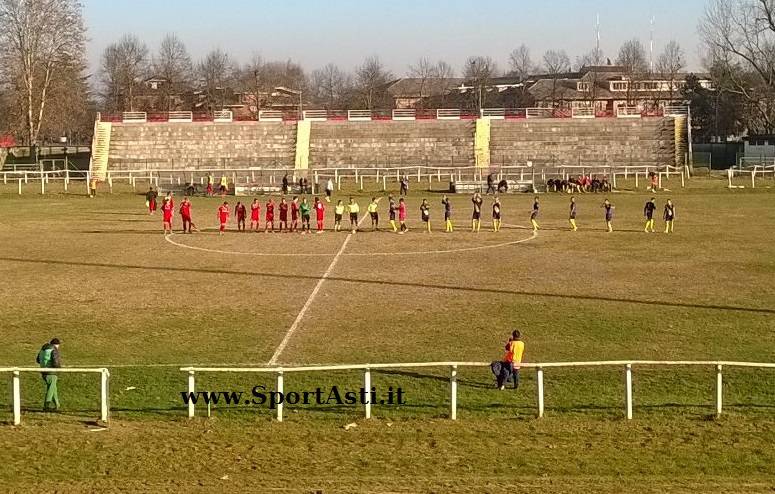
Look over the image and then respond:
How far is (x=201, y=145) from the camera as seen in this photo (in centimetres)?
7644

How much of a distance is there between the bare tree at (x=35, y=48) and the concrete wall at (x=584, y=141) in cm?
3956

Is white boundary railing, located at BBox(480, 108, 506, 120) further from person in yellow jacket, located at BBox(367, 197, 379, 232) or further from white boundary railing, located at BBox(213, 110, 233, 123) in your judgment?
person in yellow jacket, located at BBox(367, 197, 379, 232)

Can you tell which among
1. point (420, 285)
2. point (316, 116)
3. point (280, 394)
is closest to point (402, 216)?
point (420, 285)

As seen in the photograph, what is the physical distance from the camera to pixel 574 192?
191 feet

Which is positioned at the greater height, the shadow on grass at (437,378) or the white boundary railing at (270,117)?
the white boundary railing at (270,117)

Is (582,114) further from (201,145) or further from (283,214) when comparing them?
(283,214)

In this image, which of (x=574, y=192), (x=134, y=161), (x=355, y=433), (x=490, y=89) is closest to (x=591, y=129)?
(x=574, y=192)

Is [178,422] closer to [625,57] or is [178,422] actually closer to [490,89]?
[490,89]

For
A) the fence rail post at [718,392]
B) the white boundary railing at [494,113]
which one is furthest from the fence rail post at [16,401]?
the white boundary railing at [494,113]

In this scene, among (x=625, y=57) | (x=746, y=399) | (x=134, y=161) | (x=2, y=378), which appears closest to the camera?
(x=746, y=399)

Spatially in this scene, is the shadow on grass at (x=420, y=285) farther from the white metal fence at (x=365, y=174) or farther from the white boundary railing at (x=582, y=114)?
the white boundary railing at (x=582, y=114)

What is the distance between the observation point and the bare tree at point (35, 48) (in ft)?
270

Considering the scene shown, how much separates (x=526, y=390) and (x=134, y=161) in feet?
205

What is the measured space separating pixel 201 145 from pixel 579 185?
108 feet
